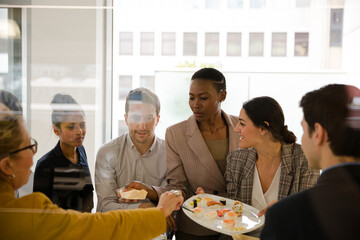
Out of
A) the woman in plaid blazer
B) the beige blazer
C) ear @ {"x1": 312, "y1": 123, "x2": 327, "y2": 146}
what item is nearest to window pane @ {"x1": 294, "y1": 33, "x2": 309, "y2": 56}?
the woman in plaid blazer

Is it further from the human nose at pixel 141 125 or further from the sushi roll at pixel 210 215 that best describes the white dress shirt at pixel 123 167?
the sushi roll at pixel 210 215

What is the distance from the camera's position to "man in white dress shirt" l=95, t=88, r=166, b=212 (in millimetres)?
1174

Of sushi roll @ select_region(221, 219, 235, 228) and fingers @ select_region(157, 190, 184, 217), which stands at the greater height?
fingers @ select_region(157, 190, 184, 217)

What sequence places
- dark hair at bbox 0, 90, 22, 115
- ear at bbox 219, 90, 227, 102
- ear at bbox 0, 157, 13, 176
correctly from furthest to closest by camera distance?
ear at bbox 219, 90, 227, 102 < dark hair at bbox 0, 90, 22, 115 < ear at bbox 0, 157, 13, 176

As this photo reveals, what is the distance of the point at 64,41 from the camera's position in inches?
41.2

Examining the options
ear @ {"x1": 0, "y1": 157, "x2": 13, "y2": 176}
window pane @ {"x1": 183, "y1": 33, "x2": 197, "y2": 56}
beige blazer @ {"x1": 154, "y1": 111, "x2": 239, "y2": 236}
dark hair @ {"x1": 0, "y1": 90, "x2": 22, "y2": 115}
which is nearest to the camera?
ear @ {"x1": 0, "y1": 157, "x2": 13, "y2": 176}

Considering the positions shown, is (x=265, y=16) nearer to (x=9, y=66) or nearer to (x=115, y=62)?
(x=115, y=62)

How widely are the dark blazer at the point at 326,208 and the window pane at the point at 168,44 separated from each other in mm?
718

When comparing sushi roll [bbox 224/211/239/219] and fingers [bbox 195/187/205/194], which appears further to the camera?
fingers [bbox 195/187/205/194]

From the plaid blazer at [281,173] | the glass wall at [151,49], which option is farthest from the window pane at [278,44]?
the plaid blazer at [281,173]

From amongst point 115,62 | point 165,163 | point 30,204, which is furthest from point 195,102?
point 30,204

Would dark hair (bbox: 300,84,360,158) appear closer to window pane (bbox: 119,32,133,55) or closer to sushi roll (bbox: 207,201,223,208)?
sushi roll (bbox: 207,201,223,208)

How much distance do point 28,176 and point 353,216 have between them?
873 mm

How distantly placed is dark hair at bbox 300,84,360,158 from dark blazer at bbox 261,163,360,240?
1.8 inches
